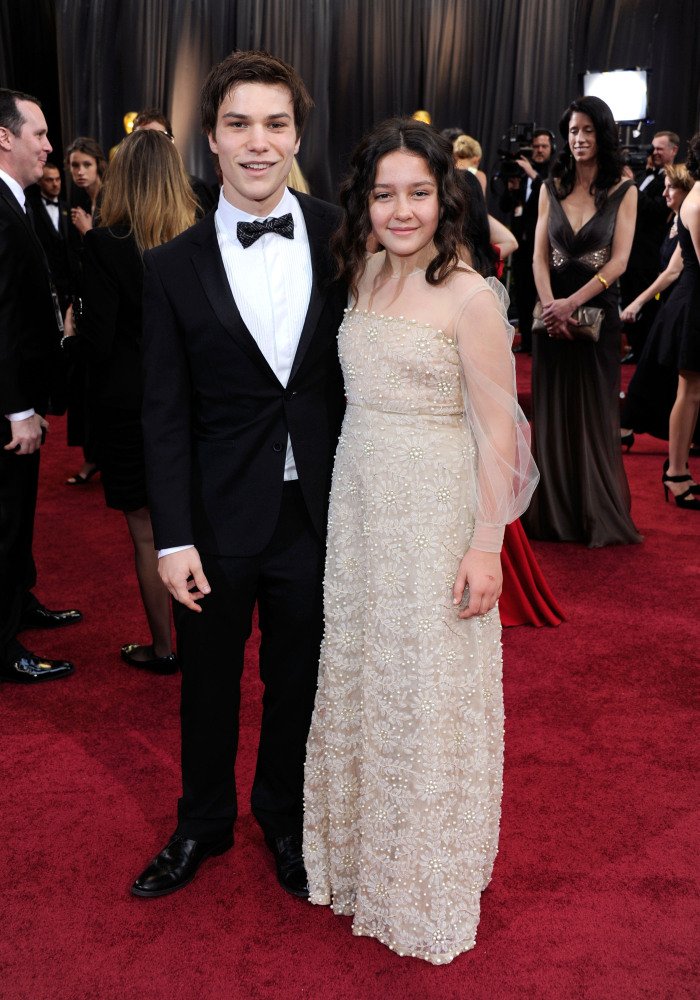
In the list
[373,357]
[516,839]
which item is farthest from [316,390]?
[516,839]

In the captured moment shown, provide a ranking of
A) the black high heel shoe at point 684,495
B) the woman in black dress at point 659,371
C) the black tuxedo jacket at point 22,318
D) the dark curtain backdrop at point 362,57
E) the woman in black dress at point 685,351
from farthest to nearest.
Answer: the dark curtain backdrop at point 362,57
the woman in black dress at point 659,371
the black high heel shoe at point 684,495
the woman in black dress at point 685,351
the black tuxedo jacket at point 22,318

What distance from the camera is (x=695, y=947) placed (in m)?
2.21

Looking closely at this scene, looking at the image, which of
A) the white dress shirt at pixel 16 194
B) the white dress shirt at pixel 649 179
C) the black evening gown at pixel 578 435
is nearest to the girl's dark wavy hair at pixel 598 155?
the black evening gown at pixel 578 435

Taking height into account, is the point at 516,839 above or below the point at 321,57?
below

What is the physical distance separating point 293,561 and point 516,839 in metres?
0.96

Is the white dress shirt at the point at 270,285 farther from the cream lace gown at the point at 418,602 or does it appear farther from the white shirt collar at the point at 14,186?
the white shirt collar at the point at 14,186

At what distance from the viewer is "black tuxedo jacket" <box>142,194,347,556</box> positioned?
2076 mm

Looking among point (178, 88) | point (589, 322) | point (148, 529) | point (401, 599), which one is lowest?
point (148, 529)

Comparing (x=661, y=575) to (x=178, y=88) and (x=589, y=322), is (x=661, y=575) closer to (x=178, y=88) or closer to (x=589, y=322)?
(x=589, y=322)

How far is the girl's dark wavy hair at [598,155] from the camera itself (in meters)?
4.28

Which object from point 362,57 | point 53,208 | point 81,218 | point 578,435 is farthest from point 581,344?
point 362,57

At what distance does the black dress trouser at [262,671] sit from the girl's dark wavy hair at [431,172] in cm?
54

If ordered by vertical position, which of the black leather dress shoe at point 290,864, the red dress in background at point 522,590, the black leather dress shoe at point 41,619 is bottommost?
the black leather dress shoe at point 41,619

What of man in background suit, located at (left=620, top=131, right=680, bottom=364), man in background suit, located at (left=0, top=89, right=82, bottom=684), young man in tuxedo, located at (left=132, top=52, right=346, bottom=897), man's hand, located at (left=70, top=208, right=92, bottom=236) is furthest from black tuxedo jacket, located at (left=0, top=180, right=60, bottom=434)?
man in background suit, located at (left=620, top=131, right=680, bottom=364)
